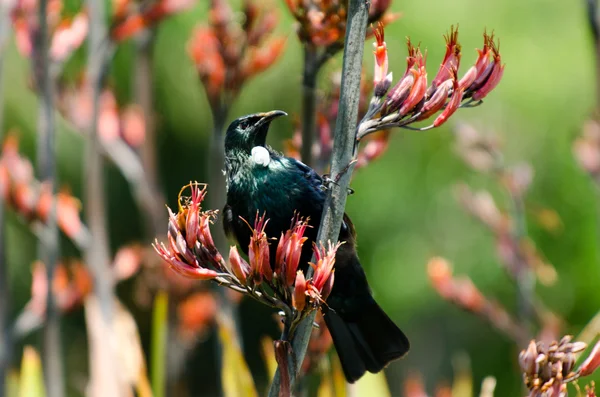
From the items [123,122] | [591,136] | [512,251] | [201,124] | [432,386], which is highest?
[201,124]

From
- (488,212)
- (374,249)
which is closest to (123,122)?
(488,212)

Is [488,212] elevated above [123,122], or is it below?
below

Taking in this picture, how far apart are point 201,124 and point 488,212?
2.46 m

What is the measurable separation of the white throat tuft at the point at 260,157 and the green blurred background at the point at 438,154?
2.71 m

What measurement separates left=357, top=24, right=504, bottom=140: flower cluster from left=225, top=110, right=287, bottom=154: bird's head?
1.65ft

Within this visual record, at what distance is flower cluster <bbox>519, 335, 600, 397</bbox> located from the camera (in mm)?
1211

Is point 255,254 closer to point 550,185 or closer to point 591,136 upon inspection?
point 591,136

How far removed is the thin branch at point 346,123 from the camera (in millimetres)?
1167

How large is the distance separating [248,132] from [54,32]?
1265 mm

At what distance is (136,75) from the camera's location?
9.71 feet

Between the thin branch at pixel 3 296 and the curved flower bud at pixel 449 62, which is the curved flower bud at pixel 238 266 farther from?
the thin branch at pixel 3 296

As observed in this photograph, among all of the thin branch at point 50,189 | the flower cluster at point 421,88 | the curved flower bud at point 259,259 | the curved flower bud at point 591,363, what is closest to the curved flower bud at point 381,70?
the flower cluster at point 421,88

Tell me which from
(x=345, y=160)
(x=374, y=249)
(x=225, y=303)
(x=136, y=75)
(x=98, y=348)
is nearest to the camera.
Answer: (x=345, y=160)

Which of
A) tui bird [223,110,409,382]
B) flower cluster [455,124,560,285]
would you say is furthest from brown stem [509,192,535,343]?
tui bird [223,110,409,382]
